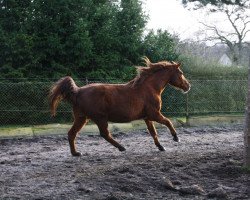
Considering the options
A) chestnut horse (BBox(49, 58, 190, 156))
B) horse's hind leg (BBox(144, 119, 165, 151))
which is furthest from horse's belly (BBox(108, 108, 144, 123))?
horse's hind leg (BBox(144, 119, 165, 151))

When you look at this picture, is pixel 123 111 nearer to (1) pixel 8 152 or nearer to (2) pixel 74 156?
(2) pixel 74 156

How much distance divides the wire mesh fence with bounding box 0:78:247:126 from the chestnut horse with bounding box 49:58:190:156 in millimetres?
4753

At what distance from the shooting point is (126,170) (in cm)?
713

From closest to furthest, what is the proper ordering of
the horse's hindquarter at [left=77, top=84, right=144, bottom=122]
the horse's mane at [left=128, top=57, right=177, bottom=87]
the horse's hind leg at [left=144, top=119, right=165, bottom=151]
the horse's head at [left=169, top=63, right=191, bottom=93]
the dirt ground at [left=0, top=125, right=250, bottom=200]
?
1. the dirt ground at [left=0, top=125, right=250, bottom=200]
2. the horse's hindquarter at [left=77, top=84, right=144, bottom=122]
3. the horse's hind leg at [left=144, top=119, right=165, bottom=151]
4. the horse's mane at [left=128, top=57, right=177, bottom=87]
5. the horse's head at [left=169, top=63, right=191, bottom=93]

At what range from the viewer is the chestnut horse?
9141mm

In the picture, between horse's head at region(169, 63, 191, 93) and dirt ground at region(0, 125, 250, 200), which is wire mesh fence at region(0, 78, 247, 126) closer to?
dirt ground at region(0, 125, 250, 200)

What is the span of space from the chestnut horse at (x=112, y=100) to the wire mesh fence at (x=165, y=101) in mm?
4753

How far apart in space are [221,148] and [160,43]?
29.4 ft

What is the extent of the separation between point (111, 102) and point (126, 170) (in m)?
2.41

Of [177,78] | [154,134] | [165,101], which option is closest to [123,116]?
[154,134]

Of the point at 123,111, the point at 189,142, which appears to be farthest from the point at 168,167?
the point at 189,142

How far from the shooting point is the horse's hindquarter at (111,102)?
9086 mm

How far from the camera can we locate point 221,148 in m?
9.85

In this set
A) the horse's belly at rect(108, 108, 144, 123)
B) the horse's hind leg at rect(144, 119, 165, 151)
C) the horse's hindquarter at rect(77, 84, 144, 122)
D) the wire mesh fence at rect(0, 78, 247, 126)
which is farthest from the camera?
the wire mesh fence at rect(0, 78, 247, 126)
